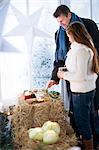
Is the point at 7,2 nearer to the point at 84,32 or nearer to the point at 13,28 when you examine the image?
the point at 13,28

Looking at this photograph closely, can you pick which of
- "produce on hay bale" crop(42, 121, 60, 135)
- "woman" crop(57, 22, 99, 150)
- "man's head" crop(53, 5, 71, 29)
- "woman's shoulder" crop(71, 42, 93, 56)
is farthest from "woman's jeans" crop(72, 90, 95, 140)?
"man's head" crop(53, 5, 71, 29)

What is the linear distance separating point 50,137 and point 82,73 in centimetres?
52

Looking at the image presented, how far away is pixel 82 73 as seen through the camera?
2.40 metres

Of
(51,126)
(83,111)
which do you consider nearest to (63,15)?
(83,111)

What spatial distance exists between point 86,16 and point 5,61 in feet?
3.03

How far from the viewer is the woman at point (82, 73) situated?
2393mm

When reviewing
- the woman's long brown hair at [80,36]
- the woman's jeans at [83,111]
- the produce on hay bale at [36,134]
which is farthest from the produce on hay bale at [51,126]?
the woman's long brown hair at [80,36]

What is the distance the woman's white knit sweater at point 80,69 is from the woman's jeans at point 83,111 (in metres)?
0.05

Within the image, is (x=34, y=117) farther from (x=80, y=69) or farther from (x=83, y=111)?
(x=80, y=69)

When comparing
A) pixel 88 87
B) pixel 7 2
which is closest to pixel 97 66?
pixel 88 87

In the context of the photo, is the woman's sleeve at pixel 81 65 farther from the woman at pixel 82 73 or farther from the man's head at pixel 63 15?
the man's head at pixel 63 15

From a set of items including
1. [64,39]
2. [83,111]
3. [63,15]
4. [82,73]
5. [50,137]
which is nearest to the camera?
[50,137]

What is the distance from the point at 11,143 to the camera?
2.51m

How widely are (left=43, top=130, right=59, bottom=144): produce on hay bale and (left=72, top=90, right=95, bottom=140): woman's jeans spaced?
31cm
